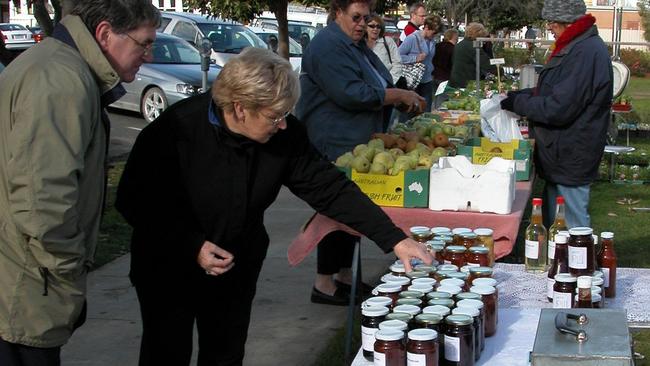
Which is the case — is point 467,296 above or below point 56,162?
below

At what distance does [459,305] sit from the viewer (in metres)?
2.88

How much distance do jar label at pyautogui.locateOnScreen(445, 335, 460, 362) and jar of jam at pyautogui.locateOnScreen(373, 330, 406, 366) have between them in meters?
0.16

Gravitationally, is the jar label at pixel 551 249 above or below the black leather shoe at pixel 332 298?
above

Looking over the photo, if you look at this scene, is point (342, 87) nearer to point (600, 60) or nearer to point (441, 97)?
point (600, 60)

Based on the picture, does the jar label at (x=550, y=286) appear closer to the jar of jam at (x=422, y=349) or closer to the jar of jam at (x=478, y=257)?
the jar of jam at (x=478, y=257)

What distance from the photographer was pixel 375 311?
9.18ft

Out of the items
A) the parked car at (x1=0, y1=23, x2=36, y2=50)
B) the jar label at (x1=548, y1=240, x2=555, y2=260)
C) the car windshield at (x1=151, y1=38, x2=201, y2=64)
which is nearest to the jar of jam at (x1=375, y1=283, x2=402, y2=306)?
the jar label at (x1=548, y1=240, x2=555, y2=260)

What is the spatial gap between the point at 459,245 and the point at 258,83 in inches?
48.4

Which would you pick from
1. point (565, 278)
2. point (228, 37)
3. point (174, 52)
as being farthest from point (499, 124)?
point (228, 37)

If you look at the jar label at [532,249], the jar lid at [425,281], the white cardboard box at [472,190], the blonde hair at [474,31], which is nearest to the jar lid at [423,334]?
the jar lid at [425,281]

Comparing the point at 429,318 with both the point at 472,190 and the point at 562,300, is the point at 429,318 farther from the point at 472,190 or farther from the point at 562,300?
the point at 472,190

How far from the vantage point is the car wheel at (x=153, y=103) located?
14805 millimetres

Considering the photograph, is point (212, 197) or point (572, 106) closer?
point (212, 197)

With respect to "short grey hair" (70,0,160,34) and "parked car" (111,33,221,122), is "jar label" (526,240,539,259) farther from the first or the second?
"parked car" (111,33,221,122)
